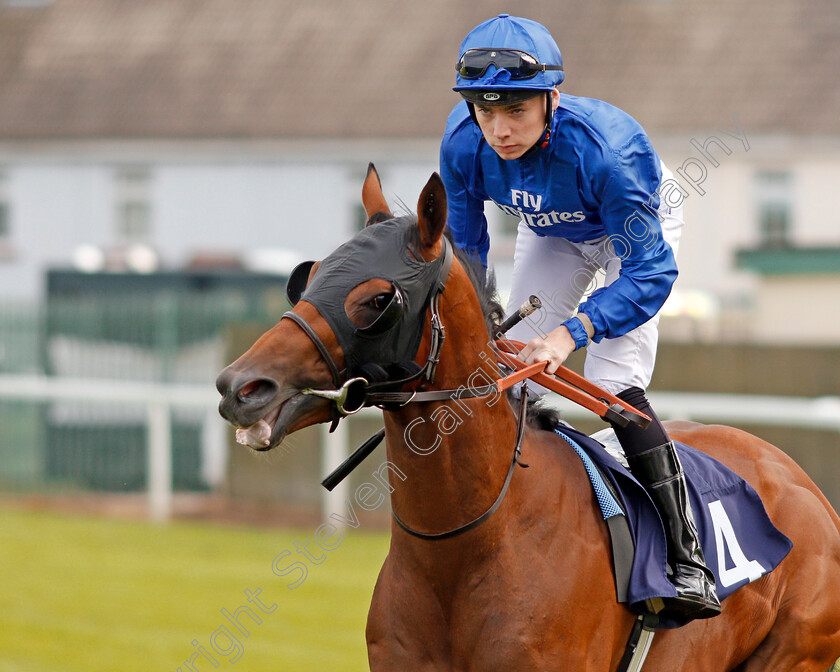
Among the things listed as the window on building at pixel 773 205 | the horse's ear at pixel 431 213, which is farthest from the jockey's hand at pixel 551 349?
the window on building at pixel 773 205

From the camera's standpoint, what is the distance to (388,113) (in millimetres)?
22250

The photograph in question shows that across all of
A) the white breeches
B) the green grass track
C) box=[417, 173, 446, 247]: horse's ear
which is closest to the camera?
box=[417, 173, 446, 247]: horse's ear

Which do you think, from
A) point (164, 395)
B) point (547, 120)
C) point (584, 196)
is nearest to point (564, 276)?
point (584, 196)

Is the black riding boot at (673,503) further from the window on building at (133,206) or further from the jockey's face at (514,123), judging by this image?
the window on building at (133,206)

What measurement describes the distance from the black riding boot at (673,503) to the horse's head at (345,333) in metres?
0.78

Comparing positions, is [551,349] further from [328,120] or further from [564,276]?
[328,120]

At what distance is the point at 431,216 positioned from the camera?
108 inches

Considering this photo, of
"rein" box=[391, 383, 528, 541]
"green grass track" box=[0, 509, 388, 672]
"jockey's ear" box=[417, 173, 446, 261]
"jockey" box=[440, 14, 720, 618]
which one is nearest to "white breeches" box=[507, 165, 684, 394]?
"jockey" box=[440, 14, 720, 618]

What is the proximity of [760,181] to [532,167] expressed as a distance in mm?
18798

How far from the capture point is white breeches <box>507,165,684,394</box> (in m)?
3.49

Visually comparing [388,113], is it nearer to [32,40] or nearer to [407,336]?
[32,40]

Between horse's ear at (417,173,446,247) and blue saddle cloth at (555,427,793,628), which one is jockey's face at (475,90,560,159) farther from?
blue saddle cloth at (555,427,793,628)

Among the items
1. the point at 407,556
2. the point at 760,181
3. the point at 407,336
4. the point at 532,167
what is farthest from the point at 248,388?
the point at 760,181

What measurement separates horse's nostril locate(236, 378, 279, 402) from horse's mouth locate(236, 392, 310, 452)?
0.04 m
